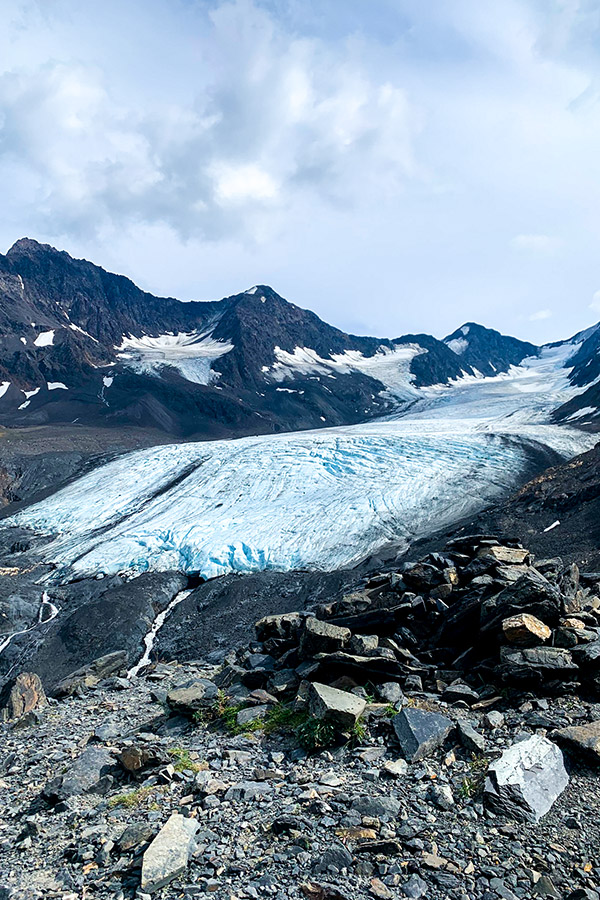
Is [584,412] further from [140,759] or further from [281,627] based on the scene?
[140,759]

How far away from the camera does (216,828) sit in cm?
489

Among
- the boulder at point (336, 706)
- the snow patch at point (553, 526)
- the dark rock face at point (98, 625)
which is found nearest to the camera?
the boulder at point (336, 706)

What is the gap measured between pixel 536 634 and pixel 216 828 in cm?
447

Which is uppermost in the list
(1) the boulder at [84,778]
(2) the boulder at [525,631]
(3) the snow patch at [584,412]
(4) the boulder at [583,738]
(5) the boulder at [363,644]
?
(3) the snow patch at [584,412]

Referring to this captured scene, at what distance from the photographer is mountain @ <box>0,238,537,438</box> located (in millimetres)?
86938

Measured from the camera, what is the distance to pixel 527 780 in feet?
16.3

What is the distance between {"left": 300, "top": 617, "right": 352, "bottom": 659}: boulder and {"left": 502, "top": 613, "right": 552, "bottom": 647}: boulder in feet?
7.73

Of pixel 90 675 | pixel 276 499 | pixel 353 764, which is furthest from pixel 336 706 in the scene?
pixel 276 499

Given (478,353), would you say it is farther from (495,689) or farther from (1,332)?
(495,689)

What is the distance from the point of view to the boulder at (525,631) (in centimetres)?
695

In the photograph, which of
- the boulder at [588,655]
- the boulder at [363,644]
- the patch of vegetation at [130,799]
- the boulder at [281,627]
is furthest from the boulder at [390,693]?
the boulder at [281,627]

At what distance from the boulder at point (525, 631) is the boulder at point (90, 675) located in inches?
305

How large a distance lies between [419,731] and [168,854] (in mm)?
2803

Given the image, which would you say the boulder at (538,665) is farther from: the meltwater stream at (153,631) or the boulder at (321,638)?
the meltwater stream at (153,631)
